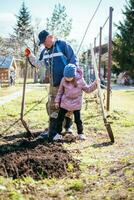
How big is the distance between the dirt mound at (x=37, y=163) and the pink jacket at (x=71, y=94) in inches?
60.2

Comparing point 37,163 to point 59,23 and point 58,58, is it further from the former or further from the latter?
point 59,23

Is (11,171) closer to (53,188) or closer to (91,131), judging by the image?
(53,188)

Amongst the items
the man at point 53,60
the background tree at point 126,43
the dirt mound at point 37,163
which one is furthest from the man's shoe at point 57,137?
the background tree at point 126,43

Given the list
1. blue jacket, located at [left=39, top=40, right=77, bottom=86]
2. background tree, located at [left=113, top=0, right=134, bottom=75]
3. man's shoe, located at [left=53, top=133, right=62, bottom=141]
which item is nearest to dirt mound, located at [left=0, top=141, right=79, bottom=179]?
man's shoe, located at [left=53, top=133, right=62, bottom=141]

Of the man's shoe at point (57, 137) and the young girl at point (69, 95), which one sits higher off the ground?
the young girl at point (69, 95)

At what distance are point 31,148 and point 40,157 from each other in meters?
0.90

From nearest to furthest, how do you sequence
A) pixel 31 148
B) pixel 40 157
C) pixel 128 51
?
pixel 40 157 → pixel 31 148 → pixel 128 51

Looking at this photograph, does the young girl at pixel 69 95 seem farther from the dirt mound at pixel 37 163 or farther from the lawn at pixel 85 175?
the dirt mound at pixel 37 163

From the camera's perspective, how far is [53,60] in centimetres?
799

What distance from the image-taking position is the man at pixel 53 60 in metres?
7.84

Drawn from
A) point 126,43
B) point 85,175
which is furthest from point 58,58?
point 126,43

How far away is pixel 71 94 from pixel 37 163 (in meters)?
2.45

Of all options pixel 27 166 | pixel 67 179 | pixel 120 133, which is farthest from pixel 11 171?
pixel 120 133

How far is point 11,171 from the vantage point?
5.43 meters
